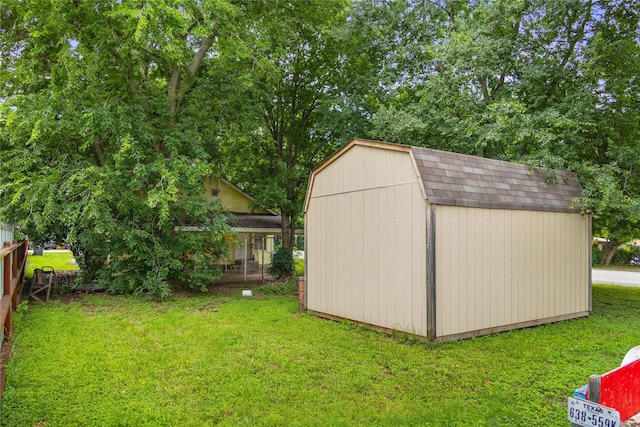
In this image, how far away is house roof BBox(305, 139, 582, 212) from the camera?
641 cm

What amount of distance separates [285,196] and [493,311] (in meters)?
8.73

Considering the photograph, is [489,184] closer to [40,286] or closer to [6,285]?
[6,285]

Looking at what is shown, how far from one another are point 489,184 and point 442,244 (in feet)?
5.31

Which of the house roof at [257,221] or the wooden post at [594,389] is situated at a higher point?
the house roof at [257,221]

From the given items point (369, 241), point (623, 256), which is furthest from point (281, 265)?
point (623, 256)

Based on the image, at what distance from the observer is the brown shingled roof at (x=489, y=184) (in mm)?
6422

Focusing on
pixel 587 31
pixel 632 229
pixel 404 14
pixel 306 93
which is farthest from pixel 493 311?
pixel 306 93

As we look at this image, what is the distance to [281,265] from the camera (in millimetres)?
14664

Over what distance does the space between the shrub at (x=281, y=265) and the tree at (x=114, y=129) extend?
3.10 m

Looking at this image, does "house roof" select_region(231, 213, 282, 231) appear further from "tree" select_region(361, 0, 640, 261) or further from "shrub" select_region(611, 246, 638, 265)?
"shrub" select_region(611, 246, 638, 265)

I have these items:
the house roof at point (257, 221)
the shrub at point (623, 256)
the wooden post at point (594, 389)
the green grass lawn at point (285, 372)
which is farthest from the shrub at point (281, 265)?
the shrub at point (623, 256)

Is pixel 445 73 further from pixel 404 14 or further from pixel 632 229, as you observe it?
pixel 632 229

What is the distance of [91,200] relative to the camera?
892 cm

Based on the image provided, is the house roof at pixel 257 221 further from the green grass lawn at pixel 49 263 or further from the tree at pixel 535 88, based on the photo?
the green grass lawn at pixel 49 263
